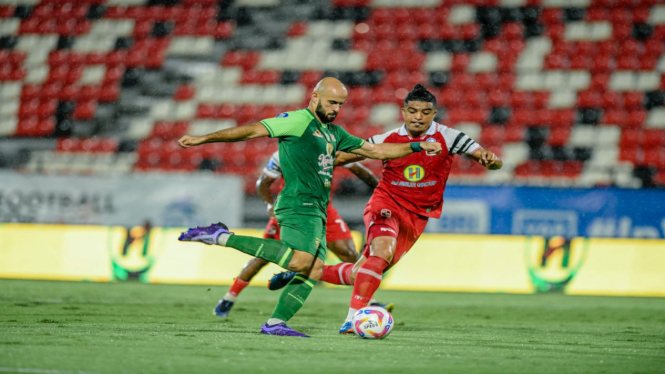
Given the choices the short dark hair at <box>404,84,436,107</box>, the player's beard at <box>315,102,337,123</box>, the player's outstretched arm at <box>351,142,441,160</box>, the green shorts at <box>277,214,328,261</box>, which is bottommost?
the green shorts at <box>277,214,328,261</box>

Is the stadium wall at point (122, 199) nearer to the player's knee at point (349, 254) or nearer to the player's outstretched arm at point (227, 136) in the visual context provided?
the player's knee at point (349, 254)

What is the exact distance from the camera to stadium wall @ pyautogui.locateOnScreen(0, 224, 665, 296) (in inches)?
490

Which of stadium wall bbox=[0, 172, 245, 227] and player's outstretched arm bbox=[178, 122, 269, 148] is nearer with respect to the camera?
player's outstretched arm bbox=[178, 122, 269, 148]

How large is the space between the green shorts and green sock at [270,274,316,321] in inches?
10.5

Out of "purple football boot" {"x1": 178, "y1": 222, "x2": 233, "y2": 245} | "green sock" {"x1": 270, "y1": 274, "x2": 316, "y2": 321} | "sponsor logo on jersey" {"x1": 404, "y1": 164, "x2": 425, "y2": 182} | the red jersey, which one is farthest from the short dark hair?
"purple football boot" {"x1": 178, "y1": 222, "x2": 233, "y2": 245}

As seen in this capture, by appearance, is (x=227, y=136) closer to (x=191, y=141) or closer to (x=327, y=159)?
(x=191, y=141)

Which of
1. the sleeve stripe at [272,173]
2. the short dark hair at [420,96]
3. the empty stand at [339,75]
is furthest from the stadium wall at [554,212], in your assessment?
the short dark hair at [420,96]

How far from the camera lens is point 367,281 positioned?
268 inches

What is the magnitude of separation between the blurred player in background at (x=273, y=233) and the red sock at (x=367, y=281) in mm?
1100

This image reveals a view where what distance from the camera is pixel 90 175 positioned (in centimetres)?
1379

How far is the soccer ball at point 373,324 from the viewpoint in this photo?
618 centimetres

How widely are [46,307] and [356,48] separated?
12222 mm

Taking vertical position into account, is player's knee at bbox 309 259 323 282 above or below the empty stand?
below

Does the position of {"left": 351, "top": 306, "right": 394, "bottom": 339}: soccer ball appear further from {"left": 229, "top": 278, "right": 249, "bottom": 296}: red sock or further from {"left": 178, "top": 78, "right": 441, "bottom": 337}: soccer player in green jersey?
{"left": 229, "top": 278, "right": 249, "bottom": 296}: red sock
